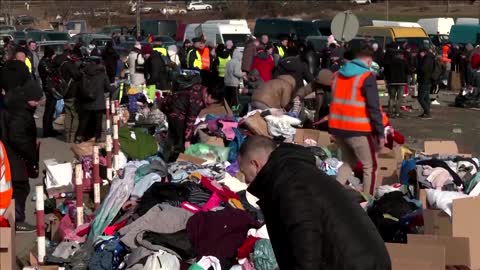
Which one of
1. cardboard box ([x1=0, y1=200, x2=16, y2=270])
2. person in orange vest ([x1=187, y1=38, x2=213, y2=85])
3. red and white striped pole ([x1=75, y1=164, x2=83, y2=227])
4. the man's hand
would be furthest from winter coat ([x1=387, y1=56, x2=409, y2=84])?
cardboard box ([x1=0, y1=200, x2=16, y2=270])

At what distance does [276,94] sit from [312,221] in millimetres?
9425

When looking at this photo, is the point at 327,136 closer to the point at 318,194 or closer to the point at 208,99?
the point at 208,99

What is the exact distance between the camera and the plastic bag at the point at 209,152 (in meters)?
11.7

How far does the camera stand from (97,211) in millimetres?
8953

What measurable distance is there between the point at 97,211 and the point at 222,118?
4.24 meters

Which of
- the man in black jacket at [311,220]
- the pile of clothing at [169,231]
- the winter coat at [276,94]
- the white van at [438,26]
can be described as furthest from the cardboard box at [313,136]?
the white van at [438,26]

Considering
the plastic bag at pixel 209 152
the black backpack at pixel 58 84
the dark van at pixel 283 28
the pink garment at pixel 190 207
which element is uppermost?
the pink garment at pixel 190 207

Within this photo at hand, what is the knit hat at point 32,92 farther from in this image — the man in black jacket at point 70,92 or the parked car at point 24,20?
the parked car at point 24,20

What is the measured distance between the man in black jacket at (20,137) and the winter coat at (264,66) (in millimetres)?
8364

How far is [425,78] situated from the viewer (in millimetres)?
20344

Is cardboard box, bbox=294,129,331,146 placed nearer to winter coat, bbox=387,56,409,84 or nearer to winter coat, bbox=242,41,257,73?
winter coat, bbox=242,41,257,73

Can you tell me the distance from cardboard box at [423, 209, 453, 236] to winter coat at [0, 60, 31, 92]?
8295 mm

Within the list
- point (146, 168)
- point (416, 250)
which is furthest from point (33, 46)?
point (416, 250)

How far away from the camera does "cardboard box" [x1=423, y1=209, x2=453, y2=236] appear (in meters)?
7.41
